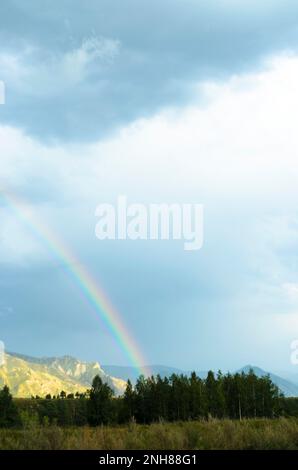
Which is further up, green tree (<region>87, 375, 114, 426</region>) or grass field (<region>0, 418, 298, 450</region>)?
green tree (<region>87, 375, 114, 426</region>)

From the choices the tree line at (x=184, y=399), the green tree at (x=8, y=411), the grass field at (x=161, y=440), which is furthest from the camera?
the green tree at (x=8, y=411)

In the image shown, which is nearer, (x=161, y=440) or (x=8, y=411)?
(x=161, y=440)

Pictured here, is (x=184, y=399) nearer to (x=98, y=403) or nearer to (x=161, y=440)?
(x=98, y=403)

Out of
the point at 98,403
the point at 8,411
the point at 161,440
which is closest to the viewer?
the point at 161,440

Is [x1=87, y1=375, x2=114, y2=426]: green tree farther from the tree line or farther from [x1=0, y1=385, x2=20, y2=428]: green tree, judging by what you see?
[x1=0, y1=385, x2=20, y2=428]: green tree

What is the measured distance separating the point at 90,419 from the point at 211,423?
10591 centimetres

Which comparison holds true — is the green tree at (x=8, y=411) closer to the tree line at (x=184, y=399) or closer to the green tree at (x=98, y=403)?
the tree line at (x=184, y=399)

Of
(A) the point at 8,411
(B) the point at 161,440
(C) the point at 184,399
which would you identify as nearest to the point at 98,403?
(C) the point at 184,399

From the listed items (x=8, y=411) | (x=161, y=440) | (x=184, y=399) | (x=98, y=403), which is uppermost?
(x=184, y=399)

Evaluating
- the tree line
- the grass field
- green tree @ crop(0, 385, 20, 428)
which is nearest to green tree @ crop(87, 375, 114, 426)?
the tree line

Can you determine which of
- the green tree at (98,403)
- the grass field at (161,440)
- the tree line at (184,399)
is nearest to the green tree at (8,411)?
the tree line at (184,399)

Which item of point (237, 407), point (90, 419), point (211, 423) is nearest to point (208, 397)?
point (237, 407)
